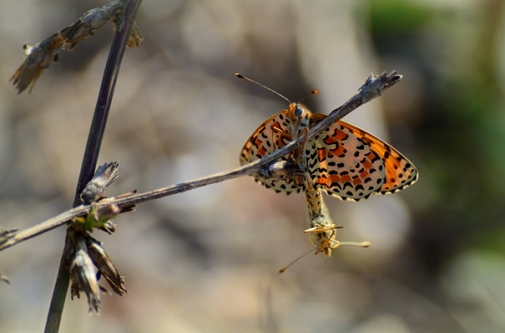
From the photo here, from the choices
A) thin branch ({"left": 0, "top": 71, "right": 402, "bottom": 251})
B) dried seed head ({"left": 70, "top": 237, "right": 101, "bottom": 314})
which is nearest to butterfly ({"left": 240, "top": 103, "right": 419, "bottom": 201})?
thin branch ({"left": 0, "top": 71, "right": 402, "bottom": 251})

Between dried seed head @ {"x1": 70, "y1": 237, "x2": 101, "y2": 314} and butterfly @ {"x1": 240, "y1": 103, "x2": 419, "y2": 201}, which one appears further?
butterfly @ {"x1": 240, "y1": 103, "x2": 419, "y2": 201}

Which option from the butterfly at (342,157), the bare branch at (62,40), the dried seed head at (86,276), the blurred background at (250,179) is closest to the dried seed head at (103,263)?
the dried seed head at (86,276)

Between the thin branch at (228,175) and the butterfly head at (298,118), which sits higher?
the butterfly head at (298,118)

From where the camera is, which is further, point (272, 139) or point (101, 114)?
point (272, 139)

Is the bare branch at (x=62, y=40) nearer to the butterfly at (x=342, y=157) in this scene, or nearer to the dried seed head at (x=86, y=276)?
the dried seed head at (x=86, y=276)

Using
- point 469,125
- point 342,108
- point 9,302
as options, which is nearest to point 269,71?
point 469,125

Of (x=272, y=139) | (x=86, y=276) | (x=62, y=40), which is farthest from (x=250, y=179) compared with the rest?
(x=86, y=276)

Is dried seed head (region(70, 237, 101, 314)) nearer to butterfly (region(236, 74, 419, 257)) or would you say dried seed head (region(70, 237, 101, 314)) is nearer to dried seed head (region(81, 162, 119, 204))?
dried seed head (region(81, 162, 119, 204))

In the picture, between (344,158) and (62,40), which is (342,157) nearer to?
(344,158)
